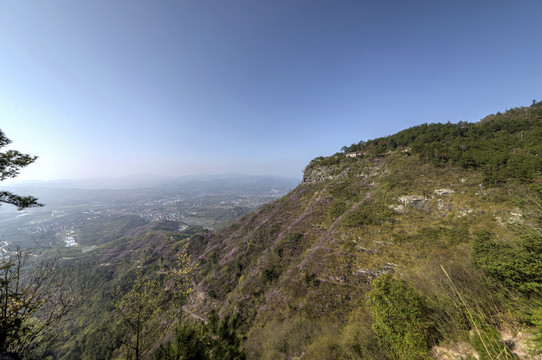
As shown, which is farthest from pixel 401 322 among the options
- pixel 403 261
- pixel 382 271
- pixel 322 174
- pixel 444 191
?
pixel 322 174

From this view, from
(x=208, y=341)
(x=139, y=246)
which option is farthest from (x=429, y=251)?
(x=139, y=246)

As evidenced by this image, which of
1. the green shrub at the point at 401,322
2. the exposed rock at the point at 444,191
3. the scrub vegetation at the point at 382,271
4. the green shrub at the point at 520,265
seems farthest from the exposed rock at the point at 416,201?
the green shrub at the point at 401,322

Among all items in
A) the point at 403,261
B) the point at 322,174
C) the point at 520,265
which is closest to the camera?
the point at 520,265

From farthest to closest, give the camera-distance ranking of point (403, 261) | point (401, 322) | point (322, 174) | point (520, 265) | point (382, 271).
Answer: point (322, 174)
point (382, 271)
point (403, 261)
point (401, 322)
point (520, 265)

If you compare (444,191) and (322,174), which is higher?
(322,174)

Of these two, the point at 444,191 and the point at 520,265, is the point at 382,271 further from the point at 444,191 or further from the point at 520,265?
the point at 444,191

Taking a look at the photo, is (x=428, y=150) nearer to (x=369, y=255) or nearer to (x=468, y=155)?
(x=468, y=155)

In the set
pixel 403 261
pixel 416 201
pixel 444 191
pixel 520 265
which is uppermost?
pixel 444 191

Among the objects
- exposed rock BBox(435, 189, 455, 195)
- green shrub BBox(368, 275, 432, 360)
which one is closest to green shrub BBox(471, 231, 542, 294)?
green shrub BBox(368, 275, 432, 360)
